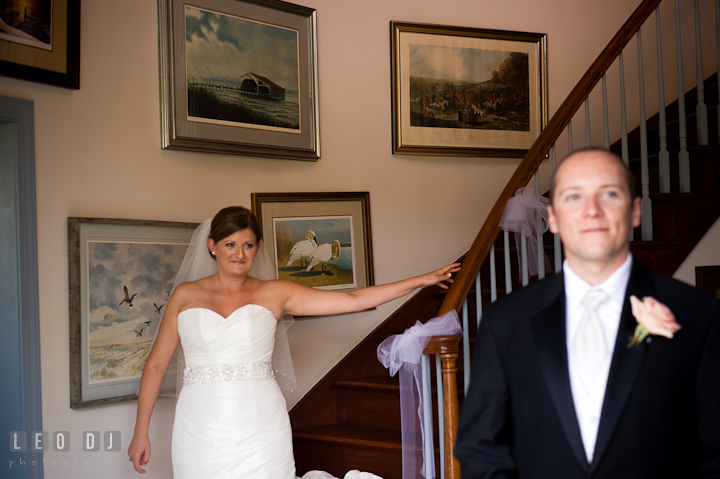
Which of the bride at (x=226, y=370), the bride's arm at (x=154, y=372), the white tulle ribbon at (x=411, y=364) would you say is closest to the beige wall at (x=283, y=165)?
the bride's arm at (x=154, y=372)

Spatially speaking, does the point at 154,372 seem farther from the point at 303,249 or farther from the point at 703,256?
the point at 703,256

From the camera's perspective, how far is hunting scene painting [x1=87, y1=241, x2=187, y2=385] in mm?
3195

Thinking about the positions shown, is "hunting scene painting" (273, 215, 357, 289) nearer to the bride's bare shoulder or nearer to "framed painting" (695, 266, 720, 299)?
the bride's bare shoulder

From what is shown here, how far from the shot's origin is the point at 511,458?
1390mm

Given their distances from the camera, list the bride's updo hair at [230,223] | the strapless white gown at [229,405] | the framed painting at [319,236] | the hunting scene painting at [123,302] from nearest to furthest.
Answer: the strapless white gown at [229,405] → the bride's updo hair at [230,223] → the hunting scene painting at [123,302] → the framed painting at [319,236]

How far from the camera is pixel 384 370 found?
442 centimetres

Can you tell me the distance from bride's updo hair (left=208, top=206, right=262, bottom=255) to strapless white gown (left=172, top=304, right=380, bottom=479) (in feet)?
1.14

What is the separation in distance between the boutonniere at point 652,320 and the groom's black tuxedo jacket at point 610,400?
0.04 metres

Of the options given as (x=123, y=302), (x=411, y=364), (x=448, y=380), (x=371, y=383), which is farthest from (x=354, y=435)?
(x=123, y=302)

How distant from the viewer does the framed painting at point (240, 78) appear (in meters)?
3.65

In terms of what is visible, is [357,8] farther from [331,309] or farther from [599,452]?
[599,452]

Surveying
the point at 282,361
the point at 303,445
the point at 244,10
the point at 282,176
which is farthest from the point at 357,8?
the point at 303,445

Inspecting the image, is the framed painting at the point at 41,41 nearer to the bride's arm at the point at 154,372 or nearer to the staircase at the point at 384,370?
the bride's arm at the point at 154,372

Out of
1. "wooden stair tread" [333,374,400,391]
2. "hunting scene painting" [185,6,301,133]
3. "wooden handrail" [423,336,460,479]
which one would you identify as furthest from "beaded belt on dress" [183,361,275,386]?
"hunting scene painting" [185,6,301,133]
